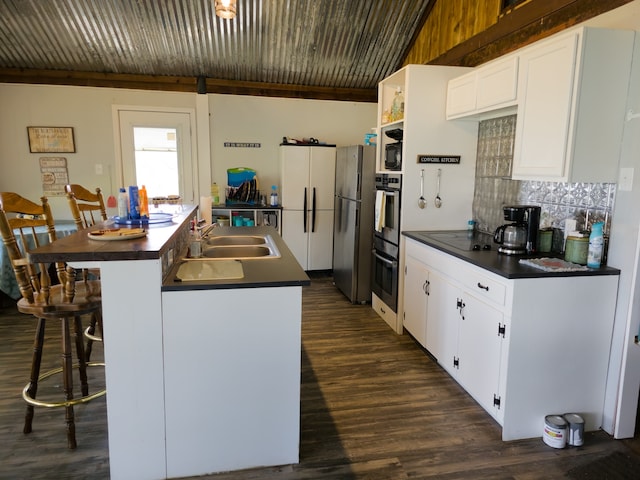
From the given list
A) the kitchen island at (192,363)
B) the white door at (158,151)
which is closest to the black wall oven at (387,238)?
the kitchen island at (192,363)

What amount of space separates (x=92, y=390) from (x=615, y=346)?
9.99ft

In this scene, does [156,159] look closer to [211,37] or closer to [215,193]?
[215,193]

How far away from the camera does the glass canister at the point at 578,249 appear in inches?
93.6

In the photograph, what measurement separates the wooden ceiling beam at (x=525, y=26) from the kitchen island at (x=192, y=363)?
221 centimetres

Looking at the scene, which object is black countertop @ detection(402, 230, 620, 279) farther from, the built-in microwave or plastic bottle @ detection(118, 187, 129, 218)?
plastic bottle @ detection(118, 187, 129, 218)

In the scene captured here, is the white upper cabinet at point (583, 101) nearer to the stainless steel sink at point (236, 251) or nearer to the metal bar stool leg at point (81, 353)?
the stainless steel sink at point (236, 251)

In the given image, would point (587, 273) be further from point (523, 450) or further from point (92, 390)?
point (92, 390)

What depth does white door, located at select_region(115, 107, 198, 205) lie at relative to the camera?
5.32 m

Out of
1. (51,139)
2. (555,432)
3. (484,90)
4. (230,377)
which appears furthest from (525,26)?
(51,139)

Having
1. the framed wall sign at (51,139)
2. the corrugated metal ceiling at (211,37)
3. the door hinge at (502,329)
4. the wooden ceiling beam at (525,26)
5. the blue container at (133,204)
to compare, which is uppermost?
the corrugated metal ceiling at (211,37)

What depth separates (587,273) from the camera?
88.7 inches

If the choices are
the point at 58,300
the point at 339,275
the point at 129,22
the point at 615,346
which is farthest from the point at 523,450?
the point at 129,22

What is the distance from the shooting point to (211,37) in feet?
15.2

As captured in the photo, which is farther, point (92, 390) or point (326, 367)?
point (326, 367)
